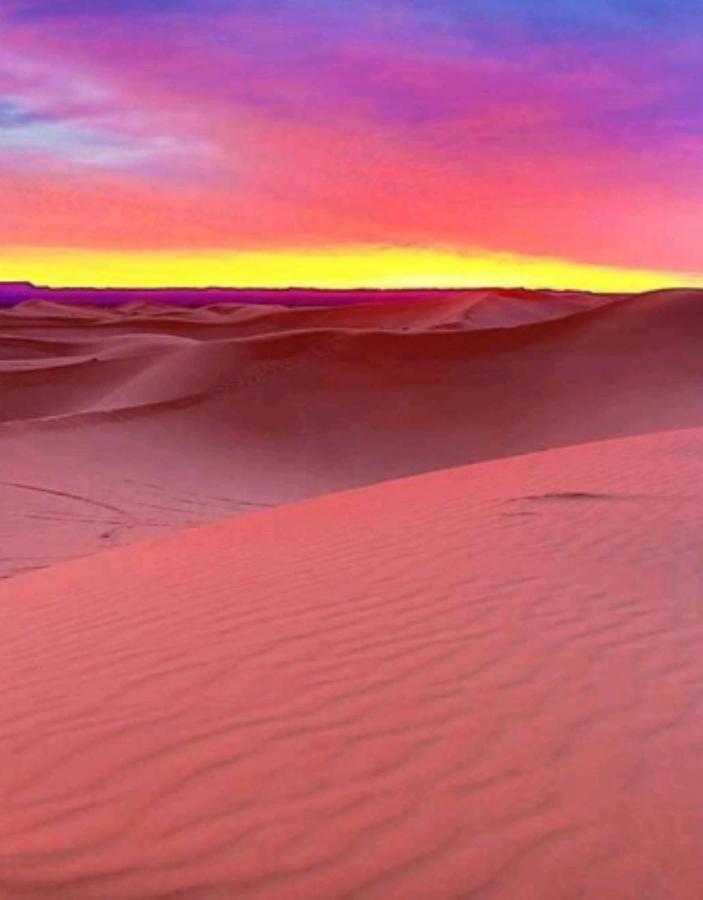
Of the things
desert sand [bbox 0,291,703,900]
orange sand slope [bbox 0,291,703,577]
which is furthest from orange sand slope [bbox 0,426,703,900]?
orange sand slope [bbox 0,291,703,577]

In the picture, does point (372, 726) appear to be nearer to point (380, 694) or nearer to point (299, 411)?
point (380, 694)

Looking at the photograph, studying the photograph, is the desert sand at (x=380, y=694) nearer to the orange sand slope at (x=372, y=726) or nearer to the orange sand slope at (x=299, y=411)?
the orange sand slope at (x=372, y=726)

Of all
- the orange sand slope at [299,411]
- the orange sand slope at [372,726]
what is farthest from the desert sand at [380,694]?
the orange sand slope at [299,411]

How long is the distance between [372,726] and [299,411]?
18250 millimetres

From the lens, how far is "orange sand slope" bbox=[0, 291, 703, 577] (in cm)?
1309

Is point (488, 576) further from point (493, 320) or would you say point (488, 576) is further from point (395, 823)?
point (493, 320)

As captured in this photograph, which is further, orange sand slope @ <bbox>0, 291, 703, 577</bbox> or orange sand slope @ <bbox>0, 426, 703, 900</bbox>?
orange sand slope @ <bbox>0, 291, 703, 577</bbox>

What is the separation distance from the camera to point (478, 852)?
100.0 inches

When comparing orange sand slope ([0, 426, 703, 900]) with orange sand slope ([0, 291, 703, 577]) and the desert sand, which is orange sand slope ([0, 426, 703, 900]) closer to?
the desert sand

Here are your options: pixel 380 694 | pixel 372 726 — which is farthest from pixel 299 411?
pixel 372 726

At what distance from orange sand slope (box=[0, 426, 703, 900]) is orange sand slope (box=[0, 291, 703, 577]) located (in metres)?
4.70

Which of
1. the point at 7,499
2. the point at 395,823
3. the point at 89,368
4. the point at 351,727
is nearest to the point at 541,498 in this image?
the point at 351,727

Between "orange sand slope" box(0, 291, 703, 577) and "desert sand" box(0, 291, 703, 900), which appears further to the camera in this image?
"orange sand slope" box(0, 291, 703, 577)

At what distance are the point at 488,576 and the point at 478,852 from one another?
103 inches
